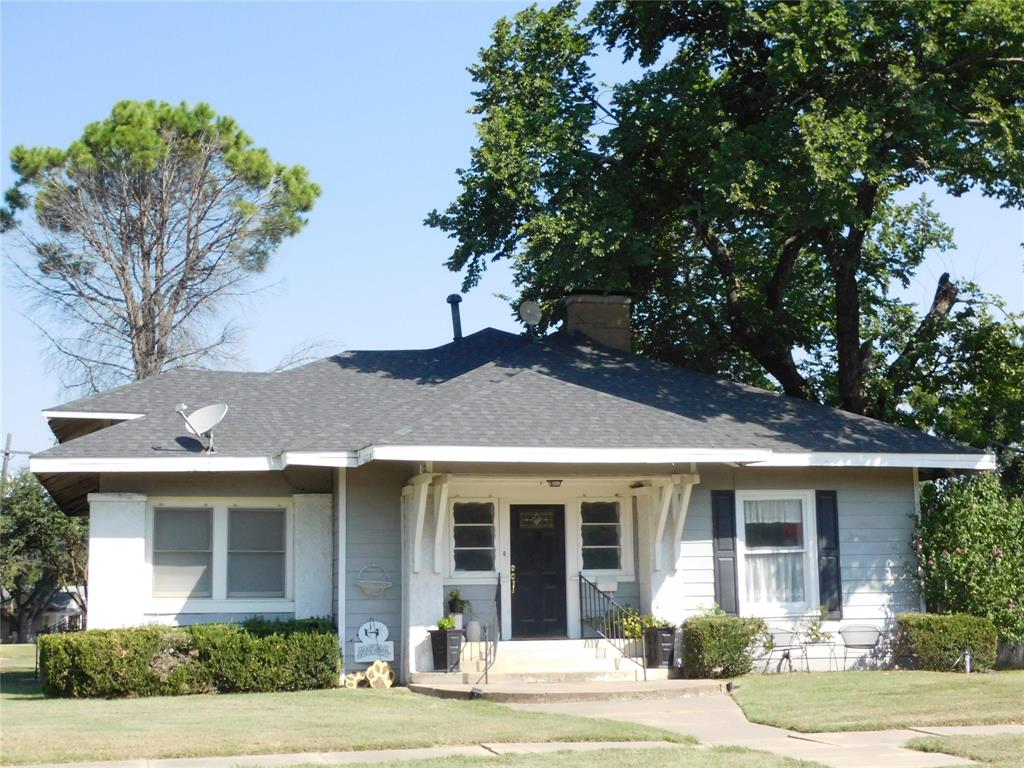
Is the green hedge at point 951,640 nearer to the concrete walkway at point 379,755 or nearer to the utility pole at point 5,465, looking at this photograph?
the concrete walkway at point 379,755

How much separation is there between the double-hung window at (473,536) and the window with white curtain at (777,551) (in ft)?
11.7

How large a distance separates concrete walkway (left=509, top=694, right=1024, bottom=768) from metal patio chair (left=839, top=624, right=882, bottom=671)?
11.7 ft

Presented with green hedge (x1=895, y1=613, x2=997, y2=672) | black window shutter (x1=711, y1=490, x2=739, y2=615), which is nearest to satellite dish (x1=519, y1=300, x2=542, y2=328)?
black window shutter (x1=711, y1=490, x2=739, y2=615)

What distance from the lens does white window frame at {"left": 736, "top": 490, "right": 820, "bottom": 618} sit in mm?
17281

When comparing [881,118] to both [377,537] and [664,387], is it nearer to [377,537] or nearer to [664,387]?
[664,387]

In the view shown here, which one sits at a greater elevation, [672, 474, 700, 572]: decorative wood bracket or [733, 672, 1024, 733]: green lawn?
[672, 474, 700, 572]: decorative wood bracket

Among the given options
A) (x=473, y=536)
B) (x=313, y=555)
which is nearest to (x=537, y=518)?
(x=473, y=536)

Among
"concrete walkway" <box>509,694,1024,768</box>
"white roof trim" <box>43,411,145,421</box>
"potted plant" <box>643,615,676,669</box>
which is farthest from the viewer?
"white roof trim" <box>43,411,145,421</box>

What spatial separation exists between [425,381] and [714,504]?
17.9ft

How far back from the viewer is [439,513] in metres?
15.6

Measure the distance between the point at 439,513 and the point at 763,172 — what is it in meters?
7.53

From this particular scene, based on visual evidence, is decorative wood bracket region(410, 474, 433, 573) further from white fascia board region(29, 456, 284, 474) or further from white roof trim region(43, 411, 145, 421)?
white roof trim region(43, 411, 145, 421)

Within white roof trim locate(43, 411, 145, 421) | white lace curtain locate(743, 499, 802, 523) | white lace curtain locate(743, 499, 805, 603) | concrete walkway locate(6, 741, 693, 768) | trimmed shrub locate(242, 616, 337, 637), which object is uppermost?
white roof trim locate(43, 411, 145, 421)

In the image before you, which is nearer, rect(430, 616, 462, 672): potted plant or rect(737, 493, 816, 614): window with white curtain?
rect(430, 616, 462, 672): potted plant
